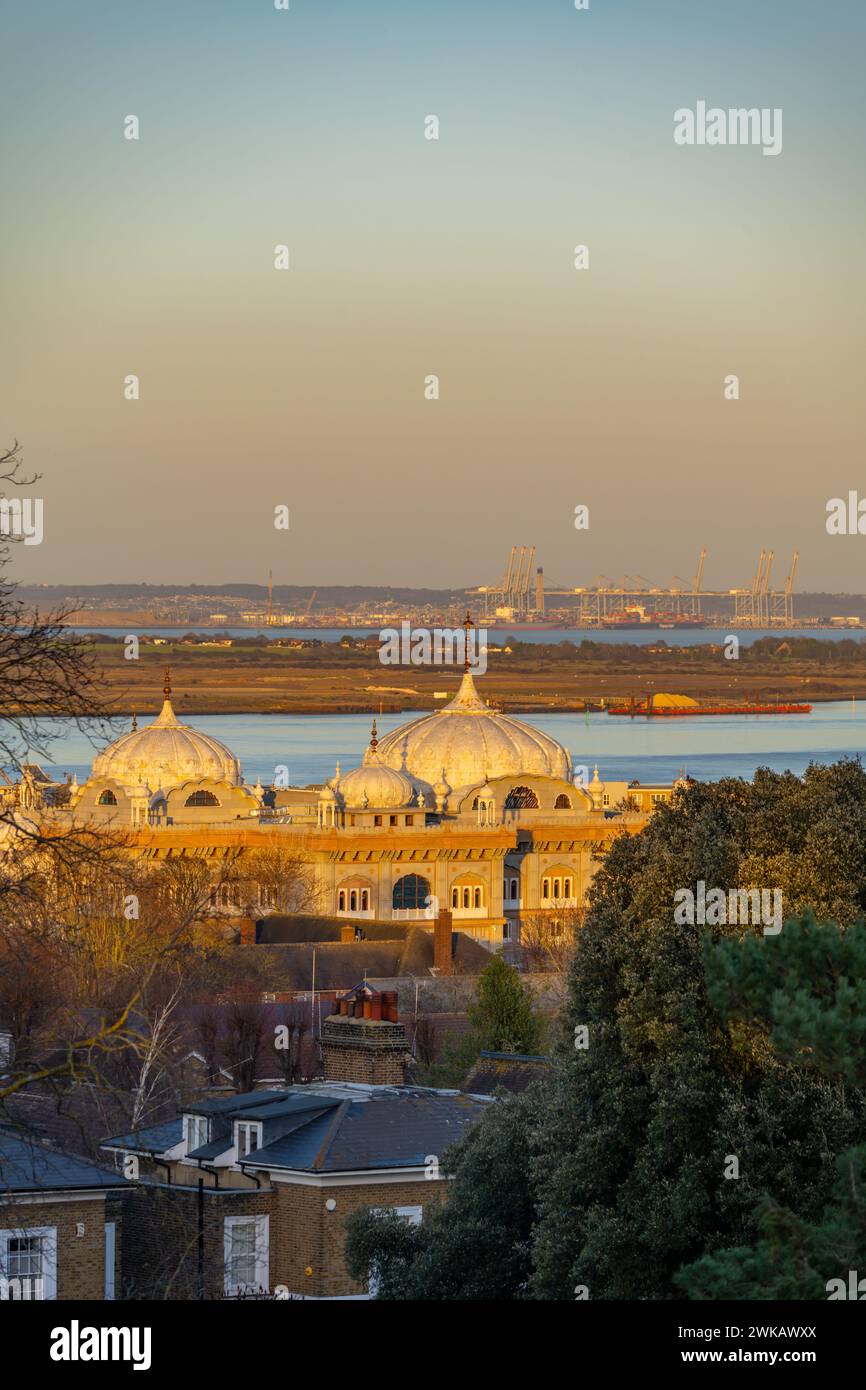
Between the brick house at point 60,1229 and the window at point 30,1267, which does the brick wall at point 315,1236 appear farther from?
the window at point 30,1267

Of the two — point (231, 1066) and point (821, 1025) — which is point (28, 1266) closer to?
point (821, 1025)

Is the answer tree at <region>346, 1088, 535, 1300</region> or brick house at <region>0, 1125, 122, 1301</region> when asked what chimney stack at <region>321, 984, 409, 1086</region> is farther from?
brick house at <region>0, 1125, 122, 1301</region>

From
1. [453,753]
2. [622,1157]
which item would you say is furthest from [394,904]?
[622,1157]

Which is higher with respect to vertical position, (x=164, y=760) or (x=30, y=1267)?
(x=164, y=760)

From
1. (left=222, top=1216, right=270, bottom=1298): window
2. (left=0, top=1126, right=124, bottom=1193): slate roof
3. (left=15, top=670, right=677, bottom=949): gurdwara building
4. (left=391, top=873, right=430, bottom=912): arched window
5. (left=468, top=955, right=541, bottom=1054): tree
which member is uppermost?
(left=15, top=670, right=677, bottom=949): gurdwara building

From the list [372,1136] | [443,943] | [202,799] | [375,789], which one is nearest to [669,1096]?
[372,1136]

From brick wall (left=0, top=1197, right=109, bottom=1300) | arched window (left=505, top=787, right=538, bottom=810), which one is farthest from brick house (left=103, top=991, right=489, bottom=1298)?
arched window (left=505, top=787, right=538, bottom=810)

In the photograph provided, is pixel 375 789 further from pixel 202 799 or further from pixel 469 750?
pixel 469 750
